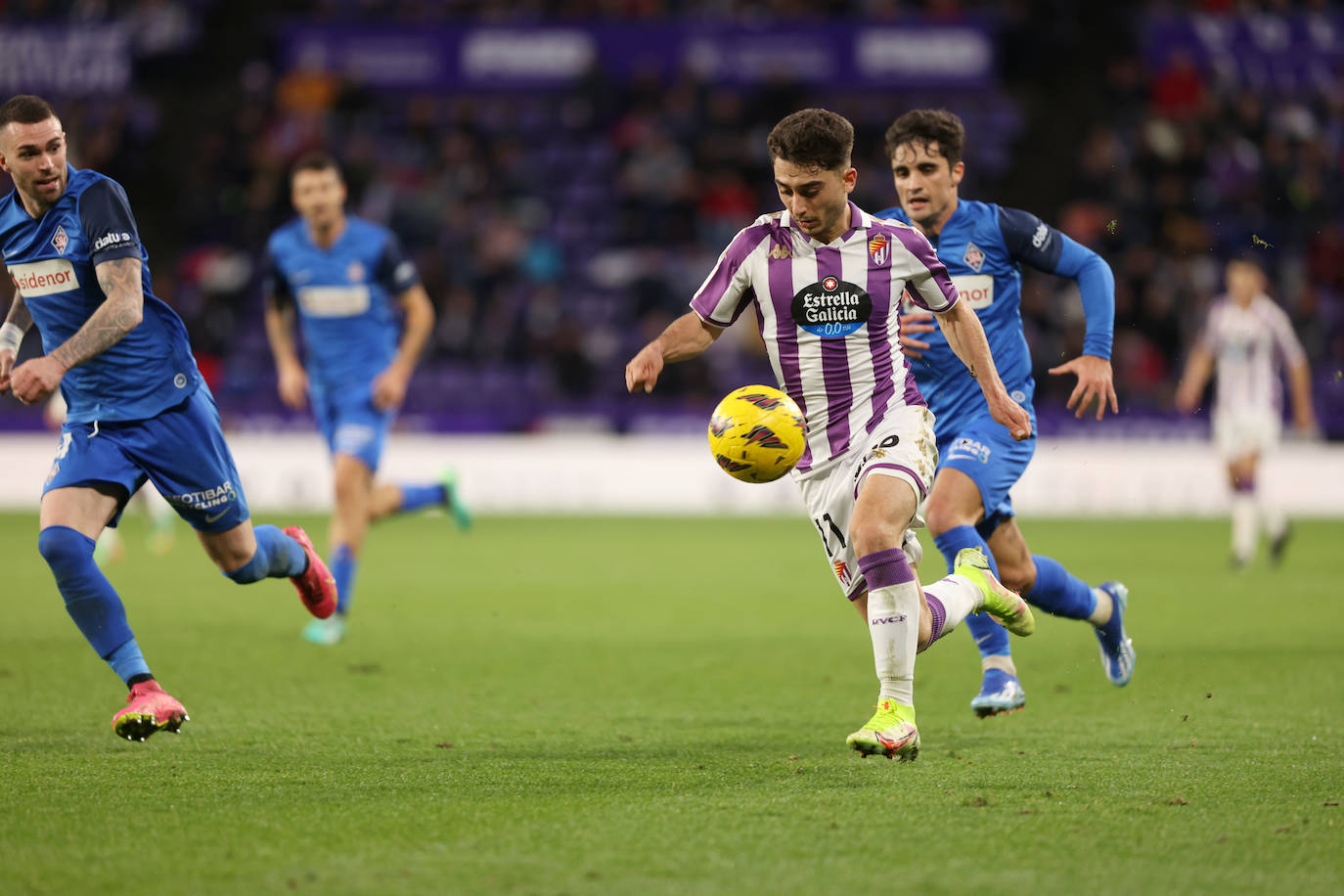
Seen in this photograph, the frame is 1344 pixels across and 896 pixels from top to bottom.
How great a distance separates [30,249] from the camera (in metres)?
5.37

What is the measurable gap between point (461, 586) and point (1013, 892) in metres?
7.57

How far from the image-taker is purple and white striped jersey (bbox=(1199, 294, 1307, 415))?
1251cm

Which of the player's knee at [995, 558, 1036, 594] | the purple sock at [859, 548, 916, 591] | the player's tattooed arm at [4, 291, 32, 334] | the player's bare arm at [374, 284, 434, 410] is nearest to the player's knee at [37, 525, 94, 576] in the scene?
the player's tattooed arm at [4, 291, 32, 334]

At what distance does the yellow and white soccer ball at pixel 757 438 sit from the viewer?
4910 millimetres

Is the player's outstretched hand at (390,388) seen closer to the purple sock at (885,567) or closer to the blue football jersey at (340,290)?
the blue football jersey at (340,290)

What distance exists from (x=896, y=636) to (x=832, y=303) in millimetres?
1170

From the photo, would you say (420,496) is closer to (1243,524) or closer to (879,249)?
(879,249)

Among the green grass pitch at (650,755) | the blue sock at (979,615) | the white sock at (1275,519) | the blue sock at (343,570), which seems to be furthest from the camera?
the white sock at (1275,519)

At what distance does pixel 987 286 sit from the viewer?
6.21 meters

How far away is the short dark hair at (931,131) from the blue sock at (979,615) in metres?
1.51

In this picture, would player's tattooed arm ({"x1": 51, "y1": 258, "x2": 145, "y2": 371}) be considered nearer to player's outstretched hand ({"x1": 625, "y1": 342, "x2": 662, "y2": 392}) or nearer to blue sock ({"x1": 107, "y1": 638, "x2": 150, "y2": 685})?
blue sock ({"x1": 107, "y1": 638, "x2": 150, "y2": 685})

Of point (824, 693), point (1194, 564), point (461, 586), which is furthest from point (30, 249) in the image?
point (1194, 564)

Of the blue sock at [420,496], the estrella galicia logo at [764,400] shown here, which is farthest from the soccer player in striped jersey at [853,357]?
the blue sock at [420,496]

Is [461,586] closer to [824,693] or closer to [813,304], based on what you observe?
[824,693]
